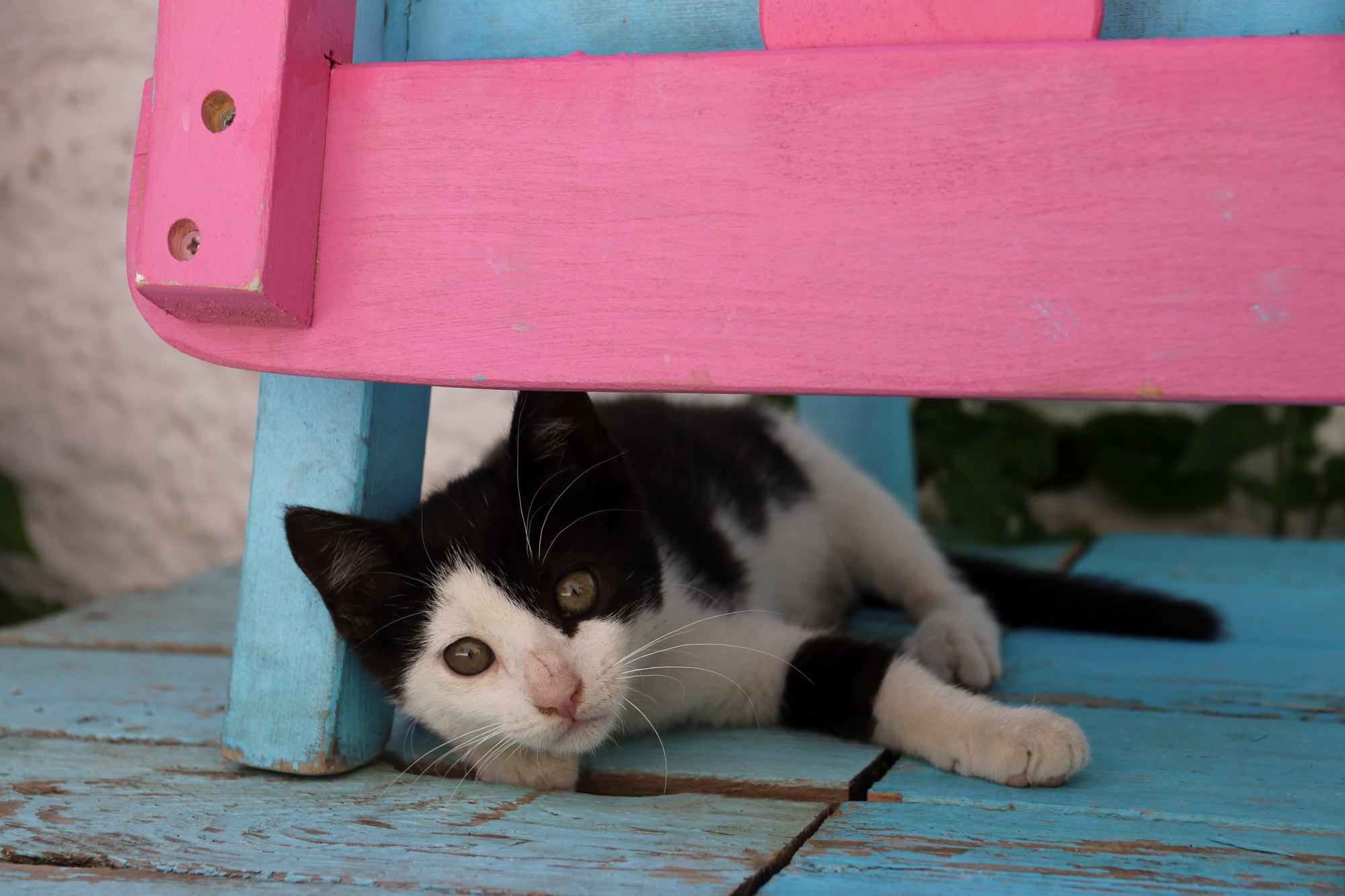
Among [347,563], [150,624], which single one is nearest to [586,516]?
[347,563]

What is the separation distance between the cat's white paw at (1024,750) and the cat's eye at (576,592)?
15.7 inches

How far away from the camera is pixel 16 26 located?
108 inches

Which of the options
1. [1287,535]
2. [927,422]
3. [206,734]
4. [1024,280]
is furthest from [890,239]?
[1287,535]

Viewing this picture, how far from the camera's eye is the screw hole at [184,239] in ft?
2.62

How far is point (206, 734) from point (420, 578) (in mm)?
379

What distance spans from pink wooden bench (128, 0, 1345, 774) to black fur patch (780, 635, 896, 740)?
55cm

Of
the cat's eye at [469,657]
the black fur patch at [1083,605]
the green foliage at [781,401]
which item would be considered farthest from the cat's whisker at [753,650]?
the green foliage at [781,401]

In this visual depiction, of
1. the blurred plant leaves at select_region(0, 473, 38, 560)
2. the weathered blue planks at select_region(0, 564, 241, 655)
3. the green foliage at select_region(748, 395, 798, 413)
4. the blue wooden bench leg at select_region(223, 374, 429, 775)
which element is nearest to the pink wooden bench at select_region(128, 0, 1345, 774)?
the blue wooden bench leg at select_region(223, 374, 429, 775)

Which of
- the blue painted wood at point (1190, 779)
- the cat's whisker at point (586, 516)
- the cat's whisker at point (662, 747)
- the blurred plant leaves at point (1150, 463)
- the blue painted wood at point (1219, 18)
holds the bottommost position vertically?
the cat's whisker at point (662, 747)

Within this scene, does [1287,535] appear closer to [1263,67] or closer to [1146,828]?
[1146,828]

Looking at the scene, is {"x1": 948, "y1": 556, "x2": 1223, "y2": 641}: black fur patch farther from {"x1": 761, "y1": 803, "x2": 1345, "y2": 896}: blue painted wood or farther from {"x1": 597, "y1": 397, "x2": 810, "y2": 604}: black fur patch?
{"x1": 761, "y1": 803, "x2": 1345, "y2": 896}: blue painted wood

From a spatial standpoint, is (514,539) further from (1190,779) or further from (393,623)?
(1190,779)

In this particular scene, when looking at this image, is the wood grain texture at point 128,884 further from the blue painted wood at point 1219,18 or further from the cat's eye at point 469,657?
the blue painted wood at point 1219,18

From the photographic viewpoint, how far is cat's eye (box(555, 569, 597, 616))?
1103mm
